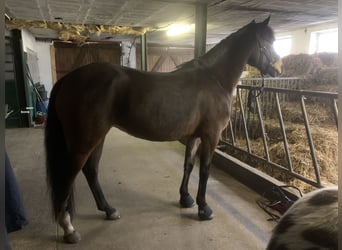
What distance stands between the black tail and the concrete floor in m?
0.29

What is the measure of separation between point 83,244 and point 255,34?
2.04 metres

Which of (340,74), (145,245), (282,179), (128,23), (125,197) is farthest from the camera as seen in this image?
(128,23)

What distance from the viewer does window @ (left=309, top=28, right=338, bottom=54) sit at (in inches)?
262

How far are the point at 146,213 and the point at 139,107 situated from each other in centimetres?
91

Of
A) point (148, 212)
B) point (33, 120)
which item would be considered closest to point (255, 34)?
point (148, 212)

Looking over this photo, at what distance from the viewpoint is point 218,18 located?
4.98m

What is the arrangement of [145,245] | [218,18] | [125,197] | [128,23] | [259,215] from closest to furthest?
1. [145,245]
2. [259,215]
3. [125,197]
4. [218,18]
5. [128,23]

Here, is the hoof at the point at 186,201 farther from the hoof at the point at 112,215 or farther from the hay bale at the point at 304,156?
the hay bale at the point at 304,156

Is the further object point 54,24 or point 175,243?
point 54,24

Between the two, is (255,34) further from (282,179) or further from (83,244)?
(83,244)

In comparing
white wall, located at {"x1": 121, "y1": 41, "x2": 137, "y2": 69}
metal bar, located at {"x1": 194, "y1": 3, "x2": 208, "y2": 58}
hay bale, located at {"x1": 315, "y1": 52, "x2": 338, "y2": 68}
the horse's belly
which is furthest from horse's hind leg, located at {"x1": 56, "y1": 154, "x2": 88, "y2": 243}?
white wall, located at {"x1": 121, "y1": 41, "x2": 137, "y2": 69}

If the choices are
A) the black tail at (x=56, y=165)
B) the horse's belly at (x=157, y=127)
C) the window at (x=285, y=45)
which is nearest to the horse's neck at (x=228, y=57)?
the horse's belly at (x=157, y=127)

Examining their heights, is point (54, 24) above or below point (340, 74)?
above

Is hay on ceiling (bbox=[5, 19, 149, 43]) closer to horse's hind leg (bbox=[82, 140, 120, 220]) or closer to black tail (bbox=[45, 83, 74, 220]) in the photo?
black tail (bbox=[45, 83, 74, 220])
